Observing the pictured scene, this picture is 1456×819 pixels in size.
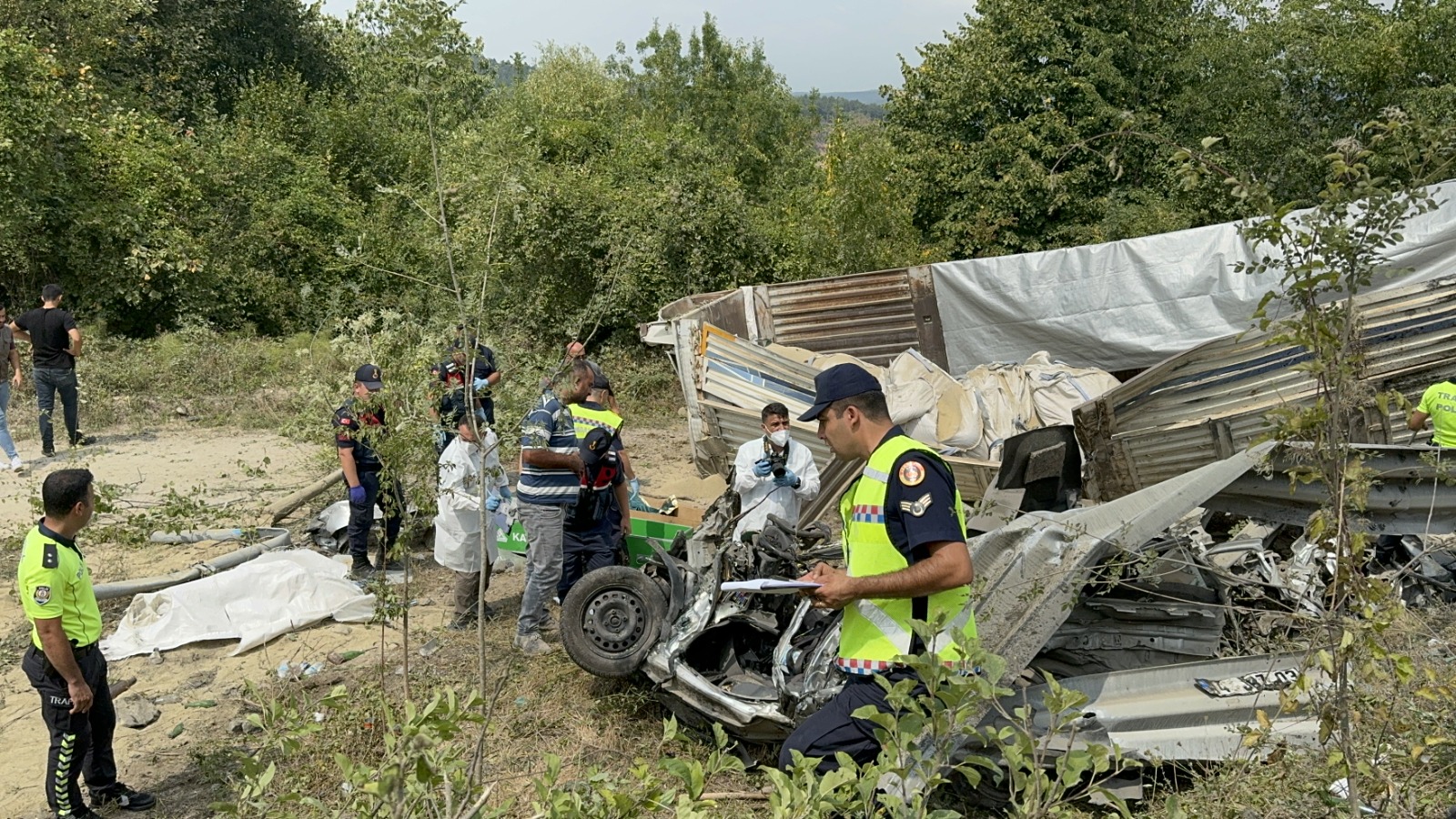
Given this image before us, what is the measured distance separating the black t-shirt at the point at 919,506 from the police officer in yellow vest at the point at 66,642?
323 centimetres

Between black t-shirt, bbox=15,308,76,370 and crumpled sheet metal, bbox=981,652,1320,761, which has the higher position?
black t-shirt, bbox=15,308,76,370

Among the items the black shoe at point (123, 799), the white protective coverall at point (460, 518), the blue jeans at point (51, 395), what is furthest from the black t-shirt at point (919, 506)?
the blue jeans at point (51, 395)

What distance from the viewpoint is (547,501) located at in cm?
578

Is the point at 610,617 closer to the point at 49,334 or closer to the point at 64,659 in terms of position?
the point at 64,659

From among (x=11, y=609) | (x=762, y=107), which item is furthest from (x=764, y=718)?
(x=762, y=107)

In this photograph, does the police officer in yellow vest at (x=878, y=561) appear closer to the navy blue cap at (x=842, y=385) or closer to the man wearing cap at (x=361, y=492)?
the navy blue cap at (x=842, y=385)

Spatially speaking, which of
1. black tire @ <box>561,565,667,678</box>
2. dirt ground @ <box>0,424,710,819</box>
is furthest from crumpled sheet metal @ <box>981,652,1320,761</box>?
dirt ground @ <box>0,424,710,819</box>

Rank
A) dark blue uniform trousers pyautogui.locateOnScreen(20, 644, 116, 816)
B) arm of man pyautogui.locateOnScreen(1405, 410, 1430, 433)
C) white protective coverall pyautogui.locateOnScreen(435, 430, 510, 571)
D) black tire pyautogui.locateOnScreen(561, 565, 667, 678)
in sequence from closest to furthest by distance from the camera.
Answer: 1. arm of man pyautogui.locateOnScreen(1405, 410, 1430, 433)
2. dark blue uniform trousers pyautogui.locateOnScreen(20, 644, 116, 816)
3. black tire pyautogui.locateOnScreen(561, 565, 667, 678)
4. white protective coverall pyautogui.locateOnScreen(435, 430, 510, 571)

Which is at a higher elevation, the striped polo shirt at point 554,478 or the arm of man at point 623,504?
the striped polo shirt at point 554,478

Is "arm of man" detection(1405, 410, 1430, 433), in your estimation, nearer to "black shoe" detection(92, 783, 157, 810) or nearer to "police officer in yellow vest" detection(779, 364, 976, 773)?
"police officer in yellow vest" detection(779, 364, 976, 773)

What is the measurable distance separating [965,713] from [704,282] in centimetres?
1255

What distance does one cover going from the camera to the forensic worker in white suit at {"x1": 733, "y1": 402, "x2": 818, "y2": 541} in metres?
6.10

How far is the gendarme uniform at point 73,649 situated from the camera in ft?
13.4

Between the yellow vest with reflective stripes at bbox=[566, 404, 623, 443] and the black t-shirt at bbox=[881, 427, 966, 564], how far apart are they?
121 inches
